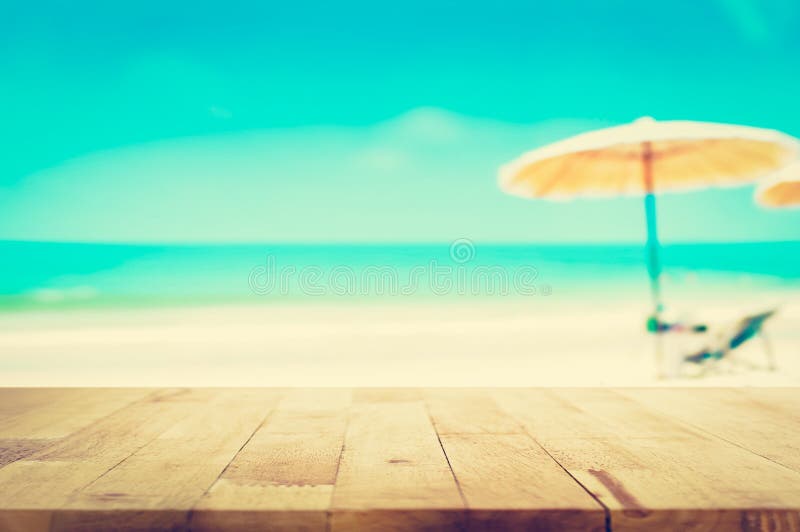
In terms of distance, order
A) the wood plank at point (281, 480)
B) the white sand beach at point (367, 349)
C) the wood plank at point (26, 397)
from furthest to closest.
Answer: the white sand beach at point (367, 349), the wood plank at point (26, 397), the wood plank at point (281, 480)

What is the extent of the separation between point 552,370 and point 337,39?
28.6 feet

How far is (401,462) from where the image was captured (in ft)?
5.28

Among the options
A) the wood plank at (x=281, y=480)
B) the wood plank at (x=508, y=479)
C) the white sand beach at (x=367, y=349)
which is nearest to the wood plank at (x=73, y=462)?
the wood plank at (x=281, y=480)

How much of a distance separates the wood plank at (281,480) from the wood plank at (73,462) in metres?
0.41

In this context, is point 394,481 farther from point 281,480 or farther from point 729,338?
point 729,338

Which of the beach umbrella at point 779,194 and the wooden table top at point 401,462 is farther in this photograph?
the beach umbrella at point 779,194

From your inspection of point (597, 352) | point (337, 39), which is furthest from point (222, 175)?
point (597, 352)

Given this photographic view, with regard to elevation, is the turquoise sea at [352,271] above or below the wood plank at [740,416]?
above

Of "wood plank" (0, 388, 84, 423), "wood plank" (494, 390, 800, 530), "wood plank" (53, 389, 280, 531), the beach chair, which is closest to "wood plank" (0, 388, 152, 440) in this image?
"wood plank" (0, 388, 84, 423)

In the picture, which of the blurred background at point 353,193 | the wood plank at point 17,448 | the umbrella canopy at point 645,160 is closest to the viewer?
the wood plank at point 17,448

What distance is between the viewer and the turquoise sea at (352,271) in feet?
54.0

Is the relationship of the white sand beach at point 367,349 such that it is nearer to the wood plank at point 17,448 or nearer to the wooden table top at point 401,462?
the wooden table top at point 401,462

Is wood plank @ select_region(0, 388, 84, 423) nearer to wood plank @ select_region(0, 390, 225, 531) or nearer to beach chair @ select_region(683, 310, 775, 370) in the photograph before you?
wood plank @ select_region(0, 390, 225, 531)

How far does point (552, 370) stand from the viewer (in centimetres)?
486
